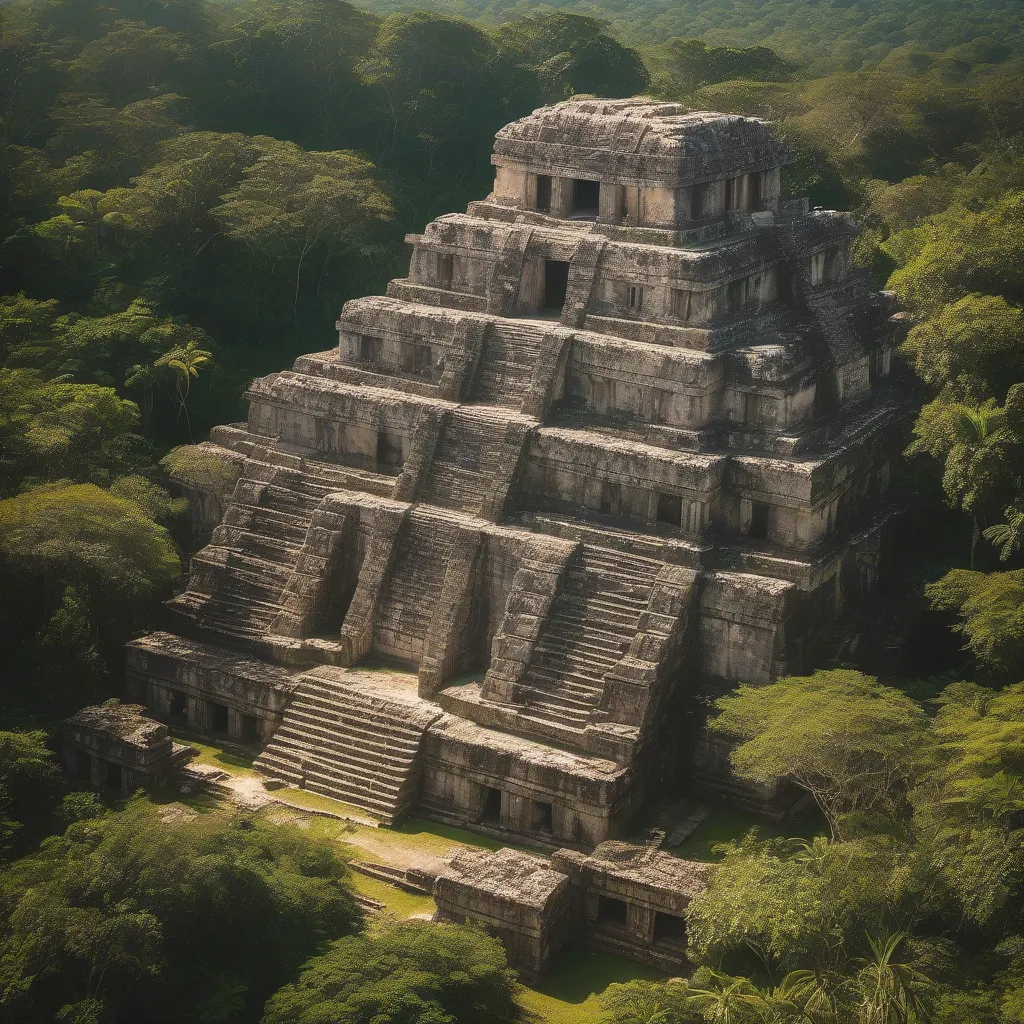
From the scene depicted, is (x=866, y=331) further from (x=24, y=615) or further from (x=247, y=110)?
(x=247, y=110)

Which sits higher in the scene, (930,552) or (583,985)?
(930,552)

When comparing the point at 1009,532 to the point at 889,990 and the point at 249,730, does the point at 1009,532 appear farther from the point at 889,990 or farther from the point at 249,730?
the point at 249,730

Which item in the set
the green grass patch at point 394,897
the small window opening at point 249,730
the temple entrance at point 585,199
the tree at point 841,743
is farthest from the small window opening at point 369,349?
the tree at point 841,743

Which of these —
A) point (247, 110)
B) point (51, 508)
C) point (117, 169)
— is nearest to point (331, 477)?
point (51, 508)

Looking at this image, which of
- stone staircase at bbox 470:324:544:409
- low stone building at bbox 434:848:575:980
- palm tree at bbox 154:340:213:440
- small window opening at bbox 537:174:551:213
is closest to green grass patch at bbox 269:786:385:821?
low stone building at bbox 434:848:575:980

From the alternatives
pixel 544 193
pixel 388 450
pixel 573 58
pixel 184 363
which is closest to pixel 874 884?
pixel 388 450

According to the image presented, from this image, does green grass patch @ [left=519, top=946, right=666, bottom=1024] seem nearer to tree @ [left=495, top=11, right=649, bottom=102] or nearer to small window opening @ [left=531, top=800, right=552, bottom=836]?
small window opening @ [left=531, top=800, right=552, bottom=836]
